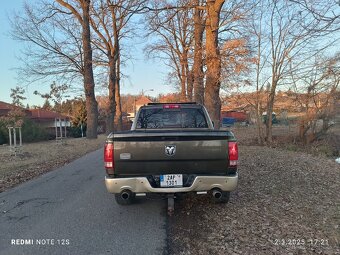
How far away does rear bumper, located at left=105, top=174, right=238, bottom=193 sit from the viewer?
4.61m

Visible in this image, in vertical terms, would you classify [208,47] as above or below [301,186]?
above

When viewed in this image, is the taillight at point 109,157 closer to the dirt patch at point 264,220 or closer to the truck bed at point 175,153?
the truck bed at point 175,153

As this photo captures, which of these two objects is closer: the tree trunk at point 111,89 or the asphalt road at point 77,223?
the asphalt road at point 77,223

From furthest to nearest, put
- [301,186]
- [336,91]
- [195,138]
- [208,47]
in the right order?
1. [336,91]
2. [208,47]
3. [301,186]
4. [195,138]

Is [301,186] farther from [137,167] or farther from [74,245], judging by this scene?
[74,245]

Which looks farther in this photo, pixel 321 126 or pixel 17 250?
pixel 321 126

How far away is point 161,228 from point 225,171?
134cm

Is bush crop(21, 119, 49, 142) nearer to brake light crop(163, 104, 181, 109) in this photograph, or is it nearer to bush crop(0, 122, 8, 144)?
bush crop(0, 122, 8, 144)

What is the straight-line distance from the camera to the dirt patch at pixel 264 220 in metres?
3.87

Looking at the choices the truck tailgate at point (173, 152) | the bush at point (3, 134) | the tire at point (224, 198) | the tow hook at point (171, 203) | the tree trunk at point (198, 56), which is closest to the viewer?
the truck tailgate at point (173, 152)

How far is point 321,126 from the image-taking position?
56.3 feet

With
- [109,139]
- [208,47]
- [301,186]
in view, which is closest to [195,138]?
[109,139]

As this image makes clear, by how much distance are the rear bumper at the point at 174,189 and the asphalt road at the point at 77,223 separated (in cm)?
61

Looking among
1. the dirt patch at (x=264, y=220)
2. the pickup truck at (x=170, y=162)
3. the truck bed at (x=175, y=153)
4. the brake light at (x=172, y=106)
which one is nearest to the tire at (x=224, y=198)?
the dirt patch at (x=264, y=220)
